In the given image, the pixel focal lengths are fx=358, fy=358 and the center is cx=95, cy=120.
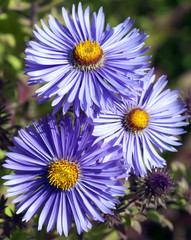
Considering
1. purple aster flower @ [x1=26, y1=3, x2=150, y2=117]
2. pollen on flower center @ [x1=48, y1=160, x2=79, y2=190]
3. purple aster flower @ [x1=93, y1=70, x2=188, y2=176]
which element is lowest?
pollen on flower center @ [x1=48, y1=160, x2=79, y2=190]

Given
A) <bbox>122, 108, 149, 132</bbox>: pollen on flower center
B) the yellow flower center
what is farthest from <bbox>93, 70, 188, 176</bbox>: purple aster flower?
the yellow flower center

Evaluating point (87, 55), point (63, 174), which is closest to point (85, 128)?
point (63, 174)

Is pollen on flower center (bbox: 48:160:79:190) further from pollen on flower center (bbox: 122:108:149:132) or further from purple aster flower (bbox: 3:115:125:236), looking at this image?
pollen on flower center (bbox: 122:108:149:132)

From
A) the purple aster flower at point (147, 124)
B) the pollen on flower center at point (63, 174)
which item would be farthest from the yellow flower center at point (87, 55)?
the pollen on flower center at point (63, 174)

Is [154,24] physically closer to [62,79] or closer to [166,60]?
[166,60]

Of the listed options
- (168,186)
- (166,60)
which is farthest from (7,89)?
(166,60)

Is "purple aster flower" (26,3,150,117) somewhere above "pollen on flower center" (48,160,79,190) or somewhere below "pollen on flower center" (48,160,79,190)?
above

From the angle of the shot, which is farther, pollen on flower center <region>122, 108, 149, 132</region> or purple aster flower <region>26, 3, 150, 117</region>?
pollen on flower center <region>122, 108, 149, 132</region>

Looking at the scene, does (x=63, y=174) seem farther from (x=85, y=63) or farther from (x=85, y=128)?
(x=85, y=63)
